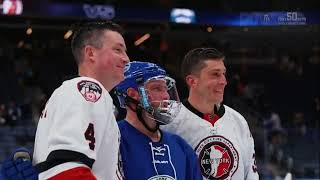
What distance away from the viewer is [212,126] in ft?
9.05

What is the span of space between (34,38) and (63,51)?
1087 millimetres

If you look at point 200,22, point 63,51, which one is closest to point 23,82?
point 63,51

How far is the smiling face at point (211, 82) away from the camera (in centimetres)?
281

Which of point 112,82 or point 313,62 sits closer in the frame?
point 112,82

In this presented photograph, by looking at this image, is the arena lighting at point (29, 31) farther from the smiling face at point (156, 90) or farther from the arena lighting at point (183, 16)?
the smiling face at point (156, 90)

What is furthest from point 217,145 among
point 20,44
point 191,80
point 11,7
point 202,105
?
point 20,44

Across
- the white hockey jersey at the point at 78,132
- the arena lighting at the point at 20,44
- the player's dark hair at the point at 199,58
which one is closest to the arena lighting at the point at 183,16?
the arena lighting at the point at 20,44

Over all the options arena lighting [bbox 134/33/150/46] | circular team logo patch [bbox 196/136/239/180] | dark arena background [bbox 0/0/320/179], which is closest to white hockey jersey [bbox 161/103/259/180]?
circular team logo patch [bbox 196/136/239/180]

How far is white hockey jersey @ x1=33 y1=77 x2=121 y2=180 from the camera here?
1.72 metres

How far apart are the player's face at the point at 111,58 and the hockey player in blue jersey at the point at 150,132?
38 centimetres

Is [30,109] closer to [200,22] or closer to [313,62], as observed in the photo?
[200,22]

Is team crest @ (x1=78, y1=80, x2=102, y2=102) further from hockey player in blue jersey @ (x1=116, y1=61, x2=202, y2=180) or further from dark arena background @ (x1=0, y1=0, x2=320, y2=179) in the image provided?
dark arena background @ (x1=0, y1=0, x2=320, y2=179)

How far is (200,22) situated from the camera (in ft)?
50.5

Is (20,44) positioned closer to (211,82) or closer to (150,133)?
(211,82)
